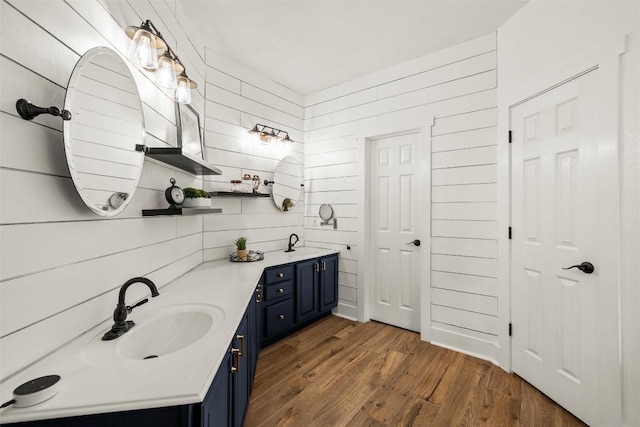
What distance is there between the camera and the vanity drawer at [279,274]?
2.67m

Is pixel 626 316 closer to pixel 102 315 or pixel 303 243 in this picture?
pixel 102 315

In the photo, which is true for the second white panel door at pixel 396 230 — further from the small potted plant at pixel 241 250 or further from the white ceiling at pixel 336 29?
the small potted plant at pixel 241 250

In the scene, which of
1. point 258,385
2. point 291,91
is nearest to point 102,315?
point 258,385

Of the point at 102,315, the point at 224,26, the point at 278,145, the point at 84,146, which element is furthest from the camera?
the point at 278,145

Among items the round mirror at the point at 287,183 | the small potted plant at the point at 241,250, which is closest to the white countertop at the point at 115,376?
the small potted plant at the point at 241,250

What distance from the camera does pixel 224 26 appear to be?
2506 mm

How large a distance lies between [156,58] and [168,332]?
1392mm

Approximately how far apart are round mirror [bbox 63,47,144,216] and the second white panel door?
2.44 m

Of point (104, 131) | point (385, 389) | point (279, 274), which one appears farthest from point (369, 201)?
point (104, 131)

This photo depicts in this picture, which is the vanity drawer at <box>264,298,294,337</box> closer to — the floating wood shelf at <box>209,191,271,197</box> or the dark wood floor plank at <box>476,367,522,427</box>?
the floating wood shelf at <box>209,191,271,197</box>

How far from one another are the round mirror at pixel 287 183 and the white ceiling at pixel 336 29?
3.53 ft

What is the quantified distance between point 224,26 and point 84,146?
1910 mm

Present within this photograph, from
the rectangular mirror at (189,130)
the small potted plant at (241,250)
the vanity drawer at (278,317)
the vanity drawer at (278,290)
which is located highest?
the rectangular mirror at (189,130)

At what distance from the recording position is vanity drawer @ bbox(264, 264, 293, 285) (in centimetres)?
267
